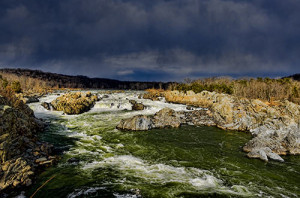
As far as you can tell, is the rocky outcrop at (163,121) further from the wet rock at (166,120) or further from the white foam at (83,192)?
the white foam at (83,192)

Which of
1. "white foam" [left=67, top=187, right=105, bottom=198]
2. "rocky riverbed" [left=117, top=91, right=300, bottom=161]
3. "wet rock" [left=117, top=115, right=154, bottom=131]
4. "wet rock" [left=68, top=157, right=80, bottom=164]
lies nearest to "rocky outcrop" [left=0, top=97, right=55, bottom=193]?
"wet rock" [left=68, top=157, right=80, bottom=164]

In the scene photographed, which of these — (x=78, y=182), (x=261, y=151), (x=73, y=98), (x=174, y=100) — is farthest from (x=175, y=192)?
(x=174, y=100)

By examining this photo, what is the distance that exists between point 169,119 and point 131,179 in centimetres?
1614

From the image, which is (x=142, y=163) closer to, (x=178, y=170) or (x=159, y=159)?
(x=159, y=159)

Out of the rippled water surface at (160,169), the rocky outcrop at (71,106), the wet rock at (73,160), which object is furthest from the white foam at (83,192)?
the rocky outcrop at (71,106)

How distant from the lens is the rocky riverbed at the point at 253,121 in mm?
16266

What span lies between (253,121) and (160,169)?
19875mm

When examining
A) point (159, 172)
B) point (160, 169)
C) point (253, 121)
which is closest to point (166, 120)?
point (253, 121)

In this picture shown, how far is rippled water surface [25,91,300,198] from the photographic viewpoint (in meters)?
9.30

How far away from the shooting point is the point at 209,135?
2141 centimetres

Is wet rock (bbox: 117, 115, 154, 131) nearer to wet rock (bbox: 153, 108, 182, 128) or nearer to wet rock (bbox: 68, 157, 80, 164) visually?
wet rock (bbox: 153, 108, 182, 128)

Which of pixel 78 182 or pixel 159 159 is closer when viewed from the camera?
pixel 78 182

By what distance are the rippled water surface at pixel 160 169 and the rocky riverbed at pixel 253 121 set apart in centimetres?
170

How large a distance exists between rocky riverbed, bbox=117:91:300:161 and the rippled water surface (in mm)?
1697
